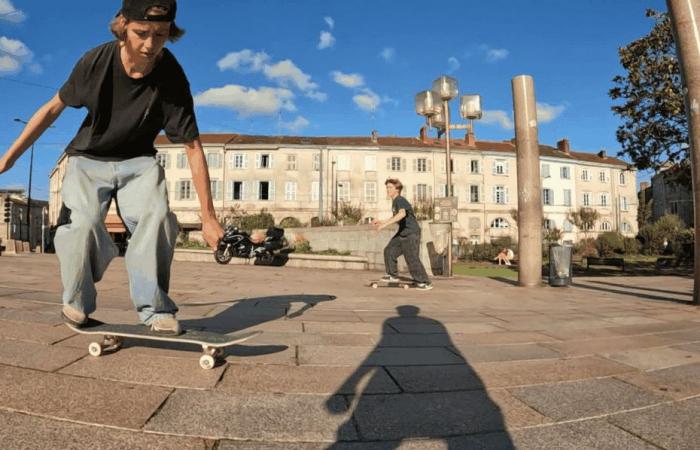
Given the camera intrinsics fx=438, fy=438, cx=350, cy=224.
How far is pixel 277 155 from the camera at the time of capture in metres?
46.8

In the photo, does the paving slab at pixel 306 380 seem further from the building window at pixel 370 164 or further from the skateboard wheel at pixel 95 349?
the building window at pixel 370 164

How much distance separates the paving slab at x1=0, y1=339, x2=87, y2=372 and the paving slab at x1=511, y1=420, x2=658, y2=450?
7.66ft

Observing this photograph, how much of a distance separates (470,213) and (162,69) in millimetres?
47878

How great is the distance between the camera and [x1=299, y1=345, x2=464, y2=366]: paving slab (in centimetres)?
283

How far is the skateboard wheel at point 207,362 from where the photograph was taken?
96.3 inches

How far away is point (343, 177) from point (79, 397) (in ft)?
149

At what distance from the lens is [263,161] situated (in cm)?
4675

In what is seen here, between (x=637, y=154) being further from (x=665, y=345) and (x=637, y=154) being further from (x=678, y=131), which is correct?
(x=665, y=345)

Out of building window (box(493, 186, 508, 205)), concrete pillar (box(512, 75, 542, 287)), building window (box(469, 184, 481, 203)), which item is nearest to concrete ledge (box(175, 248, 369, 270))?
concrete pillar (box(512, 75, 542, 287))

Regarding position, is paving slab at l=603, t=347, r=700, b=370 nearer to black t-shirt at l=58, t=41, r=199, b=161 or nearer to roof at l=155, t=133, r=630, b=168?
black t-shirt at l=58, t=41, r=199, b=161

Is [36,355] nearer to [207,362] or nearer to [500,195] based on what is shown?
[207,362]

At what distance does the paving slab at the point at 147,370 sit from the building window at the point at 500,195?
50031mm

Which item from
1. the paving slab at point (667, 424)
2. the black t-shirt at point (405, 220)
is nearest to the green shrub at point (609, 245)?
the black t-shirt at point (405, 220)

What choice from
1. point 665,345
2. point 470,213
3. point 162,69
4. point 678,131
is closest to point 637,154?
point 678,131
